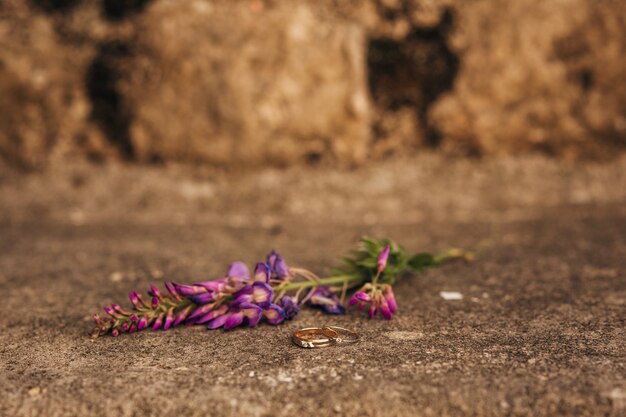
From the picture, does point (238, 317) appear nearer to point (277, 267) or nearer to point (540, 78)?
point (277, 267)

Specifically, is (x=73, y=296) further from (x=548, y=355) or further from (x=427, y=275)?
(x=548, y=355)

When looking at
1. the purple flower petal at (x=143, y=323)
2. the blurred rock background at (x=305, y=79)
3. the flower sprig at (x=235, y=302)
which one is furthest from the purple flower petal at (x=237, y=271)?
the blurred rock background at (x=305, y=79)

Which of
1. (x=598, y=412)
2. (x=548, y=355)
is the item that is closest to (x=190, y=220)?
(x=548, y=355)

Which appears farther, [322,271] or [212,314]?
[322,271]

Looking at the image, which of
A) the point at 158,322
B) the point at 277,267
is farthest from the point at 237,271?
the point at 158,322

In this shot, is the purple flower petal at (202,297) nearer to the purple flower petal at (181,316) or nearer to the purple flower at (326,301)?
the purple flower petal at (181,316)

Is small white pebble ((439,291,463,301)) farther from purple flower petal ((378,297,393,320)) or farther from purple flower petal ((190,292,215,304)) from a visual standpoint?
purple flower petal ((190,292,215,304))

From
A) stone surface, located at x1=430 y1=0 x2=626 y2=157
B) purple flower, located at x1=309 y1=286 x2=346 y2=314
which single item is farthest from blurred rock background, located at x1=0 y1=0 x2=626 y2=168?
purple flower, located at x1=309 y1=286 x2=346 y2=314
